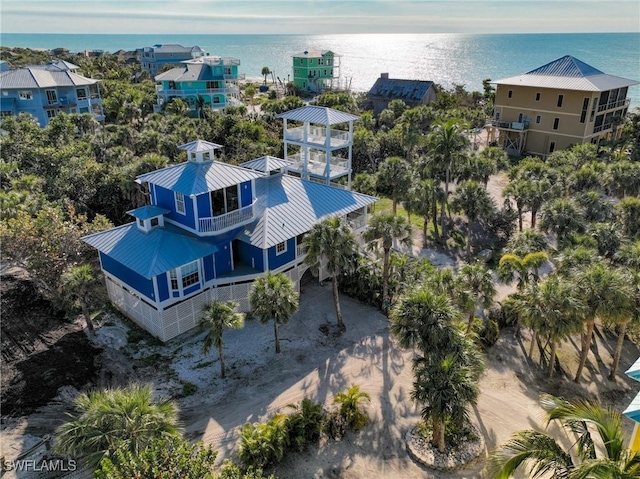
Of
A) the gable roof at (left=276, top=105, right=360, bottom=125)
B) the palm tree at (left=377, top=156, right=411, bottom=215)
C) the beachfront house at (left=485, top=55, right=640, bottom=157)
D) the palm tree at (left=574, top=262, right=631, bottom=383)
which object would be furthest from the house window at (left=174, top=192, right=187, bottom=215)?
the beachfront house at (left=485, top=55, right=640, bottom=157)

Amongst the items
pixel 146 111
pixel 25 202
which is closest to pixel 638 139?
pixel 25 202

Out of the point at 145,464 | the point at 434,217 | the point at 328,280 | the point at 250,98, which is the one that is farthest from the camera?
the point at 250,98

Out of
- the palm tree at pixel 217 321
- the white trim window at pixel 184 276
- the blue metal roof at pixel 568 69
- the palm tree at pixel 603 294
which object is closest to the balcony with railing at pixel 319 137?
the white trim window at pixel 184 276

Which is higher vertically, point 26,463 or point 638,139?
point 638,139

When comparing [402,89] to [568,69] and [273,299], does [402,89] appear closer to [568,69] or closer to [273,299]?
[568,69]

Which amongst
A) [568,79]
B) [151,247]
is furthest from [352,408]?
[568,79]

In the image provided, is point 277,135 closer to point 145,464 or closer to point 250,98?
point 250,98
